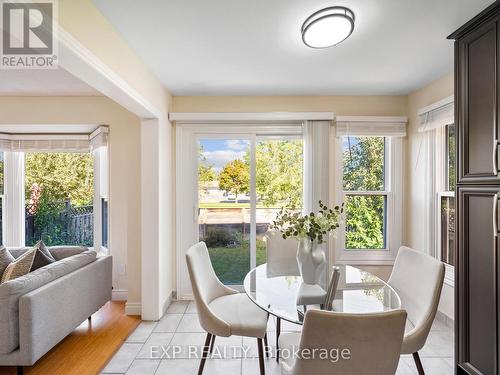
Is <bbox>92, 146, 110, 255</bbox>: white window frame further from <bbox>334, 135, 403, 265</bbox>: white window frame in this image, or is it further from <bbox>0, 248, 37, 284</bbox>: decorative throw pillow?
<bbox>334, 135, 403, 265</bbox>: white window frame

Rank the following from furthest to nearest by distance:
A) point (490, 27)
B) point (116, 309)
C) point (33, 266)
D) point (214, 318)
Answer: point (116, 309) < point (33, 266) < point (214, 318) < point (490, 27)

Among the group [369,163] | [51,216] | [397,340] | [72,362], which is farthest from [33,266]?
[369,163]

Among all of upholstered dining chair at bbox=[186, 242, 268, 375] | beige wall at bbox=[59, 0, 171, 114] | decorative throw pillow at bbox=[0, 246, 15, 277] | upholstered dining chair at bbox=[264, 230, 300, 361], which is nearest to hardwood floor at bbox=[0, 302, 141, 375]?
decorative throw pillow at bbox=[0, 246, 15, 277]

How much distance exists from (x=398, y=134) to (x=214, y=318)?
9.32 ft

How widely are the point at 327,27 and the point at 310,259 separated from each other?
60.6 inches

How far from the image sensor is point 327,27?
5.96 ft

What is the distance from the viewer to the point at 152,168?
2871 mm

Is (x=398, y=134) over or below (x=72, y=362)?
over

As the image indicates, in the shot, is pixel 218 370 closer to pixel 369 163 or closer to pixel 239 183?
pixel 239 183

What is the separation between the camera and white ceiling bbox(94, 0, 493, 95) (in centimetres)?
171

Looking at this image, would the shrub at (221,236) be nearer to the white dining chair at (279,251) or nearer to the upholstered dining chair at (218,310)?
the white dining chair at (279,251)

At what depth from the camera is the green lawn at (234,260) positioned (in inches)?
138

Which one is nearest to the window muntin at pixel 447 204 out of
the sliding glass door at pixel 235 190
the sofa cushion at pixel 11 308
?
the sliding glass door at pixel 235 190

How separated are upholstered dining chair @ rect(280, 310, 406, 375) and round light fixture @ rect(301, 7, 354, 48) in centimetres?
166
